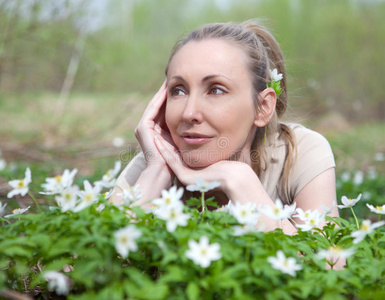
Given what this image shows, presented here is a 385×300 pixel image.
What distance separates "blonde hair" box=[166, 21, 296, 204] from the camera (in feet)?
7.09

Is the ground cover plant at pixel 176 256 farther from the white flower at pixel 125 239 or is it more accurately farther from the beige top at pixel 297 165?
the beige top at pixel 297 165

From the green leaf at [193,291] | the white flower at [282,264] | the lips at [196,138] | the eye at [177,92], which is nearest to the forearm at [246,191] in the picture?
the lips at [196,138]

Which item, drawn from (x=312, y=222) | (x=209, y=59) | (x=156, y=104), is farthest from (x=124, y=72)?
(x=312, y=222)

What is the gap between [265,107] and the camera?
7.13 feet

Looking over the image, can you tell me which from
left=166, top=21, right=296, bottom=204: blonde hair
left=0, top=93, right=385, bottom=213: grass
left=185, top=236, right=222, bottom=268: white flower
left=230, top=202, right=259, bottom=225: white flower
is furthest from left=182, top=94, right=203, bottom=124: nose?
left=0, top=93, right=385, bottom=213: grass

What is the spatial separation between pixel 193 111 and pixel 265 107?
0.49 meters

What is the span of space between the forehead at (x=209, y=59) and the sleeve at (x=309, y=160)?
1.90 ft

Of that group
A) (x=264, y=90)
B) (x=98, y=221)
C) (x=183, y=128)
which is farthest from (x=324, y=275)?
(x=264, y=90)

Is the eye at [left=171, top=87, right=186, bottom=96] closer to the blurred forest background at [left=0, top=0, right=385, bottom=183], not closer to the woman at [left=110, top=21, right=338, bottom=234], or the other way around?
the woman at [left=110, top=21, right=338, bottom=234]

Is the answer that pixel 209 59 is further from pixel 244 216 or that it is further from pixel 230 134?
pixel 244 216

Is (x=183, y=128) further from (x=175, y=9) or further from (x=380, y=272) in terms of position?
(x=175, y=9)

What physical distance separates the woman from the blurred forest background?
2.70 ft

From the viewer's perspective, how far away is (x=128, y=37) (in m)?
15.4

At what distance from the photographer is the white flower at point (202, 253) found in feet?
3.13
